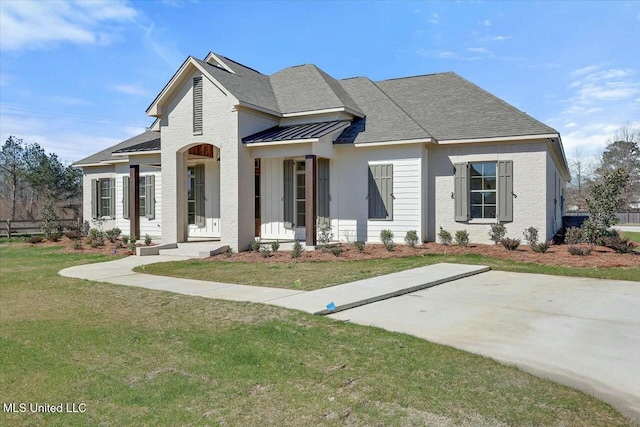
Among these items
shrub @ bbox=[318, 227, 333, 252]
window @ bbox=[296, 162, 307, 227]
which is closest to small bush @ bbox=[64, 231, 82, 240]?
window @ bbox=[296, 162, 307, 227]

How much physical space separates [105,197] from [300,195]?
1196 cm

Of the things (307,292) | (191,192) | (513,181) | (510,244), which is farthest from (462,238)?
(191,192)

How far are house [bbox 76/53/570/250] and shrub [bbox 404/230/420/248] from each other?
510mm

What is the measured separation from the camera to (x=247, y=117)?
620 inches

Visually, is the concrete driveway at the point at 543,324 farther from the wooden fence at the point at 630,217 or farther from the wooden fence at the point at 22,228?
the wooden fence at the point at 630,217

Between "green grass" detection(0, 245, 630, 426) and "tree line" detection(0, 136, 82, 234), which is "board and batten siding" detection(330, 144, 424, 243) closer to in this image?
"green grass" detection(0, 245, 630, 426)

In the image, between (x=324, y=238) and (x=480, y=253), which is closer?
(x=480, y=253)

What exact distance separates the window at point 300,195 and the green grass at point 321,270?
13.6 ft

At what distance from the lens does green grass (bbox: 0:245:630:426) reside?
3.58 meters

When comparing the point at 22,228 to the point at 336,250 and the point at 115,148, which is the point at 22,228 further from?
the point at 336,250

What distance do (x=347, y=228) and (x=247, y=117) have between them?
517cm

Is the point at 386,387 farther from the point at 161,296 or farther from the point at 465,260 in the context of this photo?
the point at 465,260

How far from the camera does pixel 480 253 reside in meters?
13.5

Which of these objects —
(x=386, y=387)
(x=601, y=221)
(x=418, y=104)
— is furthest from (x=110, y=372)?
(x=418, y=104)
